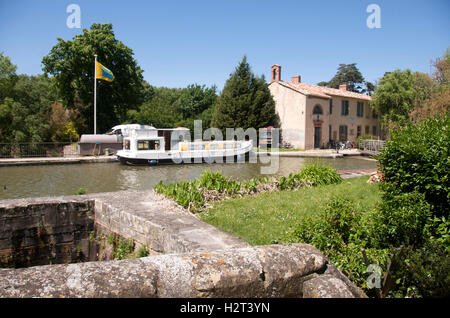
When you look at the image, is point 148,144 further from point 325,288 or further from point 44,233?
point 325,288

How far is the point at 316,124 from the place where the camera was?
35625 millimetres

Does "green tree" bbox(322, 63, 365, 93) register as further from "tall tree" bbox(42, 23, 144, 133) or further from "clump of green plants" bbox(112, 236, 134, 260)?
"clump of green plants" bbox(112, 236, 134, 260)

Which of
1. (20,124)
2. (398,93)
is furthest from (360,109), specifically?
(20,124)

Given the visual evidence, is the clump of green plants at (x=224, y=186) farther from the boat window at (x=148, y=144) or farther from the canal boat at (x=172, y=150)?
the boat window at (x=148, y=144)

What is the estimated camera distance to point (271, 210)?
699 centimetres

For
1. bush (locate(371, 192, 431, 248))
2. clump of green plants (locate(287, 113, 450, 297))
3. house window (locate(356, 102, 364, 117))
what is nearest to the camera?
clump of green plants (locate(287, 113, 450, 297))

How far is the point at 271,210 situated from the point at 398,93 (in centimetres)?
3266

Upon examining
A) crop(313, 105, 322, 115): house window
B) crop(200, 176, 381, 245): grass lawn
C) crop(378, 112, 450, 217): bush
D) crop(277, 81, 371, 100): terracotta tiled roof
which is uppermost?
crop(277, 81, 371, 100): terracotta tiled roof

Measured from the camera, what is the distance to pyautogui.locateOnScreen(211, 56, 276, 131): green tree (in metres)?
34.6

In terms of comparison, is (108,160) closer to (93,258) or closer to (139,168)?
(139,168)

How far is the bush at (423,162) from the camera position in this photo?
4449 mm

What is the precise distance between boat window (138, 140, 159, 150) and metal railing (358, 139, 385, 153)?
18.9 meters

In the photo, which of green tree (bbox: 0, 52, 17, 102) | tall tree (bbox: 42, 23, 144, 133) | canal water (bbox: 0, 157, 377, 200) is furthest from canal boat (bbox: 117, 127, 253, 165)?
green tree (bbox: 0, 52, 17, 102)

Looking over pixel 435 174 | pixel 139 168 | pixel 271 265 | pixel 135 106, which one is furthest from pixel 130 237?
pixel 135 106
